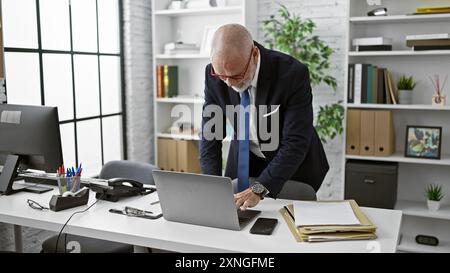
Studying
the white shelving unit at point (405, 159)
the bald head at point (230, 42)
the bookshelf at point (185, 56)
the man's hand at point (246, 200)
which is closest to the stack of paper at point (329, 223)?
the man's hand at point (246, 200)

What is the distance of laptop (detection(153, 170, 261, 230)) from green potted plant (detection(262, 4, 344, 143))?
197 centimetres

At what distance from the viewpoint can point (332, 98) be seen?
13.3ft

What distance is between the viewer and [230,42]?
2.02 meters

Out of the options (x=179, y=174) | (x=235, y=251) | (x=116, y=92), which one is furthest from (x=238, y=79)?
(x=116, y=92)

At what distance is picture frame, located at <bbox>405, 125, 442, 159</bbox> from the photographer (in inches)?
139

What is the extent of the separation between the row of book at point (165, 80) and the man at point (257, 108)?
2.03 metres

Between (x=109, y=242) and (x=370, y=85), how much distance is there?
223cm

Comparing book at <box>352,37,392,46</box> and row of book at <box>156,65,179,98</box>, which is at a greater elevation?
book at <box>352,37,392,46</box>

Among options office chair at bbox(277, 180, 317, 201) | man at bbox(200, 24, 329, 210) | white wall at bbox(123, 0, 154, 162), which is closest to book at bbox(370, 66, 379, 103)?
man at bbox(200, 24, 329, 210)

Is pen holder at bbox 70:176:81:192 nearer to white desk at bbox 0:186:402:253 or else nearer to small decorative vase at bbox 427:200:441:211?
white desk at bbox 0:186:402:253

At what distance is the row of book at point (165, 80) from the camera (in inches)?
171

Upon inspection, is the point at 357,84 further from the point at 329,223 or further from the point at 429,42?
the point at 329,223

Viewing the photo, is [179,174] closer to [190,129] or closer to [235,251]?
[235,251]

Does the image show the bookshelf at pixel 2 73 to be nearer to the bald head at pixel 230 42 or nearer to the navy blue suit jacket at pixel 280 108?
the navy blue suit jacket at pixel 280 108
